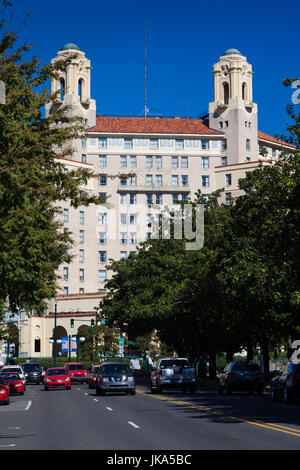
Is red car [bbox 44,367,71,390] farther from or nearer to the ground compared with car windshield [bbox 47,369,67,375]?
nearer to the ground

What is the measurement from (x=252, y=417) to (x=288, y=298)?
14362mm

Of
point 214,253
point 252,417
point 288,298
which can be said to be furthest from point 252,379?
point 252,417

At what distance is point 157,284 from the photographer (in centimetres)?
5766

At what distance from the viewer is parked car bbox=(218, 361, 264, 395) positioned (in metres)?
39.0

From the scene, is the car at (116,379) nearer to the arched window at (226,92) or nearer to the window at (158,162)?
the window at (158,162)

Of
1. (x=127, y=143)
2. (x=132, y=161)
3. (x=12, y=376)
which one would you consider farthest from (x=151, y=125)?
(x=12, y=376)

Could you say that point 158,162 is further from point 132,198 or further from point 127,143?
point 132,198

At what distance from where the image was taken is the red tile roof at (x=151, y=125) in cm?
13438

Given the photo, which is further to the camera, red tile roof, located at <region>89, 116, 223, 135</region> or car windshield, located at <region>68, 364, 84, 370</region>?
red tile roof, located at <region>89, 116, 223, 135</region>

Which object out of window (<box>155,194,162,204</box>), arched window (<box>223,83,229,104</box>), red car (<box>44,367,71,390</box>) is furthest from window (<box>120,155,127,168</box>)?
red car (<box>44,367,71,390</box>)

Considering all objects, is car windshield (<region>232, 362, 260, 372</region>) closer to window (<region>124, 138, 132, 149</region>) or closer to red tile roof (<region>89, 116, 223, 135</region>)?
red tile roof (<region>89, 116, 223, 135</region>)

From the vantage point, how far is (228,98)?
446 ft

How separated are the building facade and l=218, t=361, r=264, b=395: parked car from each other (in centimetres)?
9243
